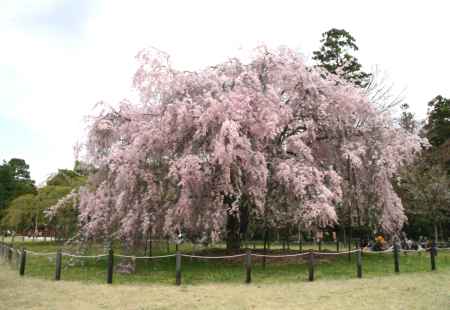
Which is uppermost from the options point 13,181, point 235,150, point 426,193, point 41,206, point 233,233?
point 13,181

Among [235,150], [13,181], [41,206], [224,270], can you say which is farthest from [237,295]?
[13,181]

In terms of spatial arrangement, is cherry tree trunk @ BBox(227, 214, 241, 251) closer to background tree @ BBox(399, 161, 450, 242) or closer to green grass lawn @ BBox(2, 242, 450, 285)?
green grass lawn @ BBox(2, 242, 450, 285)

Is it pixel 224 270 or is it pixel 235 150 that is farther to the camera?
pixel 224 270

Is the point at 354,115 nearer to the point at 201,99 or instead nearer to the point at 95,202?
the point at 201,99

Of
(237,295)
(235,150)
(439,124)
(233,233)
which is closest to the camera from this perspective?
(237,295)

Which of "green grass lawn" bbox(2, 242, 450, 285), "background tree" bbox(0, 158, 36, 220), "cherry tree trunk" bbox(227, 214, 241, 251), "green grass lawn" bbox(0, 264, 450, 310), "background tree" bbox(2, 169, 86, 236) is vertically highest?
"background tree" bbox(0, 158, 36, 220)

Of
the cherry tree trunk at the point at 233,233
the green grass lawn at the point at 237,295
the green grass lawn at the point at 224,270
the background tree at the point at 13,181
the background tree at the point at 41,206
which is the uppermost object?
the background tree at the point at 13,181

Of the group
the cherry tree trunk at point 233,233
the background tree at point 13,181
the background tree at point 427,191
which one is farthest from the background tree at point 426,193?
the background tree at point 13,181

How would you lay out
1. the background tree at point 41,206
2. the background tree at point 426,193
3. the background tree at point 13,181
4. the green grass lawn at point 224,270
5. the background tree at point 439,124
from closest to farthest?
the green grass lawn at point 224,270, the background tree at point 426,193, the background tree at point 41,206, the background tree at point 439,124, the background tree at point 13,181

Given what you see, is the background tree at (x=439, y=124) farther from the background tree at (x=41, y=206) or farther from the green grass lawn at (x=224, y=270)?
the background tree at (x=41, y=206)

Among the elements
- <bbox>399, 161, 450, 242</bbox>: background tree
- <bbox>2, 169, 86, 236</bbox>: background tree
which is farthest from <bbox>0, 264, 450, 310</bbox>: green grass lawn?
<bbox>2, 169, 86, 236</bbox>: background tree

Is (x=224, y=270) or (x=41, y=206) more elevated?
(x=41, y=206)

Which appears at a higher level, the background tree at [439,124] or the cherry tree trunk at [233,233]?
the background tree at [439,124]

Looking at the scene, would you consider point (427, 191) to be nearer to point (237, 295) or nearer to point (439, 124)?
point (439, 124)
